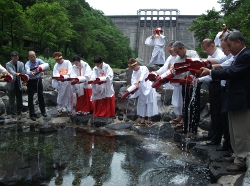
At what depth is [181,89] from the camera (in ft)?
20.4

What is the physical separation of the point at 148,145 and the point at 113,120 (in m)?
2.09

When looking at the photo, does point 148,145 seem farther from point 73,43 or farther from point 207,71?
point 73,43

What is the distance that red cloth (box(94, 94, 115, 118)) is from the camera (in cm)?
776

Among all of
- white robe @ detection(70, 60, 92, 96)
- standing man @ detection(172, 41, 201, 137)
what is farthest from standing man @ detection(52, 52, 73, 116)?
standing man @ detection(172, 41, 201, 137)

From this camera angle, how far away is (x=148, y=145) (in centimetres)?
567

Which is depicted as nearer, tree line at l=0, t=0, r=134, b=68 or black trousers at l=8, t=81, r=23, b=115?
black trousers at l=8, t=81, r=23, b=115

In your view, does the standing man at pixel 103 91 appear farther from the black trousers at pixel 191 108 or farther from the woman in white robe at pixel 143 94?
the black trousers at pixel 191 108

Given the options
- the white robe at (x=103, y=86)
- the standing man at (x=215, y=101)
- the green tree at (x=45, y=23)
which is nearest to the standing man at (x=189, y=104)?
the standing man at (x=215, y=101)

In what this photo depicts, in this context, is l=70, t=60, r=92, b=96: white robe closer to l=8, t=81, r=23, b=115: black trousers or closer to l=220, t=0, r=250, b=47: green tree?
l=8, t=81, r=23, b=115: black trousers

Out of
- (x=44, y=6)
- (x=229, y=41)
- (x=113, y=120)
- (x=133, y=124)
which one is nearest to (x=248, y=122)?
(x=229, y=41)

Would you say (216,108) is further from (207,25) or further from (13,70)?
(207,25)

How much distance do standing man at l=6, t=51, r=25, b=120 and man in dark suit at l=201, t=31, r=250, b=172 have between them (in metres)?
5.57

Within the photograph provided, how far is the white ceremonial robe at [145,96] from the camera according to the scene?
271 inches

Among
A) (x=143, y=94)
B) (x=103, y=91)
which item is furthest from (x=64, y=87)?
(x=143, y=94)
